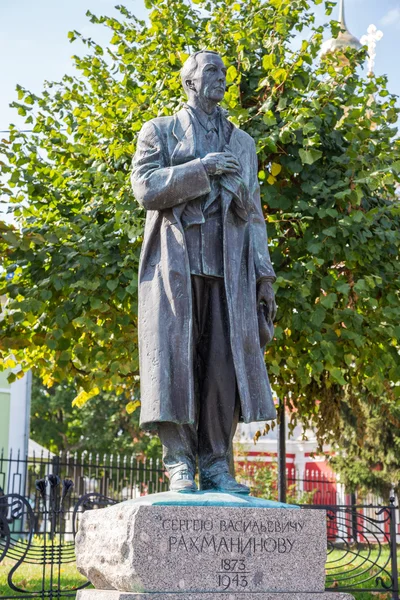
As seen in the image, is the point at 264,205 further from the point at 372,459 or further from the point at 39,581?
the point at 372,459

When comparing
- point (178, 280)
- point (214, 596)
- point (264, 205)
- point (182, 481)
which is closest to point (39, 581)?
point (264, 205)

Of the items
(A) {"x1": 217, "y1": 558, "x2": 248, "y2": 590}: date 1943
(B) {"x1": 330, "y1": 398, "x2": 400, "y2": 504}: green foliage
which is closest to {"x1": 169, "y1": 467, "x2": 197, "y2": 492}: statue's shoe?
(A) {"x1": 217, "y1": 558, "x2": 248, "y2": 590}: date 1943

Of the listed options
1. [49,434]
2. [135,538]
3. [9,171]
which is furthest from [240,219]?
[49,434]

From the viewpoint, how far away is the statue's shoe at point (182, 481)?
4.16m

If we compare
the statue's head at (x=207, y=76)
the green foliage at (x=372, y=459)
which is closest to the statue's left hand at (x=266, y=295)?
the statue's head at (x=207, y=76)

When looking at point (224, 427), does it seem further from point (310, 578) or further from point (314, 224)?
point (314, 224)

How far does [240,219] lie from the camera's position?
15.3 ft

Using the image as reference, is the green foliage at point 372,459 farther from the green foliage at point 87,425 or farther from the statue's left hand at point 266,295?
the statue's left hand at point 266,295

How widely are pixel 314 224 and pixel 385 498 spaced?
14439 mm

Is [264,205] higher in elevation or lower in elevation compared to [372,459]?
higher

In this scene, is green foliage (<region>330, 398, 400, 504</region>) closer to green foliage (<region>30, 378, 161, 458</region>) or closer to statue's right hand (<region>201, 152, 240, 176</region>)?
green foliage (<region>30, 378, 161, 458</region>)

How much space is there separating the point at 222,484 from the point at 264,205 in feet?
18.8

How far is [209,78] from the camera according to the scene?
15.4 feet

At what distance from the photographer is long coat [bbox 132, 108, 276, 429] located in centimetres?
430
